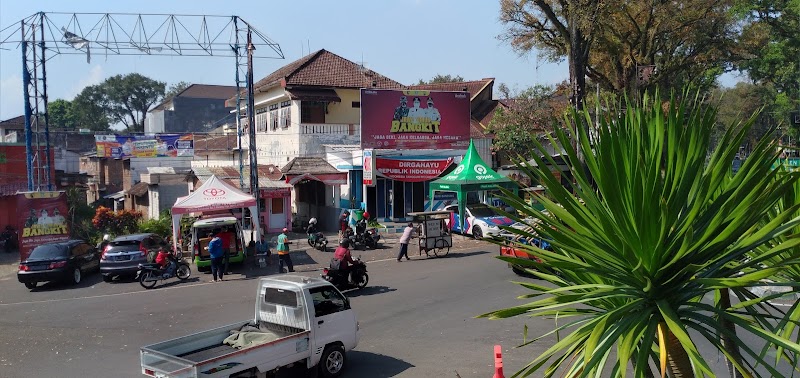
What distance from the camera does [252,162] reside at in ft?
78.8

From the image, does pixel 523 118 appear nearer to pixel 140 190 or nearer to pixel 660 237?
pixel 140 190

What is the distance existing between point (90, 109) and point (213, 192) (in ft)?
264

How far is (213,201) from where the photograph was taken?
2206 cm

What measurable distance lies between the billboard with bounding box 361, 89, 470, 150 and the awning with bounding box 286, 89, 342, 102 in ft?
15.3

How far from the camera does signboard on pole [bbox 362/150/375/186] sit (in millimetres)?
29656

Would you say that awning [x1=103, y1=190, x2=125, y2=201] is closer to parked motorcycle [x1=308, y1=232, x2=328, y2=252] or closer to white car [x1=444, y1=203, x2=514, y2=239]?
parked motorcycle [x1=308, y1=232, x2=328, y2=252]

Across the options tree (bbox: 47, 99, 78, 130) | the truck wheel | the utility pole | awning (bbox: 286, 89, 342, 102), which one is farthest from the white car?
tree (bbox: 47, 99, 78, 130)

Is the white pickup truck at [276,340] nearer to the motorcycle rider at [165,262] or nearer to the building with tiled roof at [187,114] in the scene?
the motorcycle rider at [165,262]

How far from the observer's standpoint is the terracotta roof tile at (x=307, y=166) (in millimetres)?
31158

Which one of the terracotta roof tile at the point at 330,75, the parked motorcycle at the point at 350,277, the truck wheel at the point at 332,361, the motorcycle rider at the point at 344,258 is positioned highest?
the terracotta roof tile at the point at 330,75

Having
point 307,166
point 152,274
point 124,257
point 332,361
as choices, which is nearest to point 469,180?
point 307,166

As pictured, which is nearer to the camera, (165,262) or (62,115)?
Answer: (165,262)

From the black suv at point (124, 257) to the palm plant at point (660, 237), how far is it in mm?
19225

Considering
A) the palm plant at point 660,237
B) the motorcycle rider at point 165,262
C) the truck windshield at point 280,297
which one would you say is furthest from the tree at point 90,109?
the palm plant at point 660,237
